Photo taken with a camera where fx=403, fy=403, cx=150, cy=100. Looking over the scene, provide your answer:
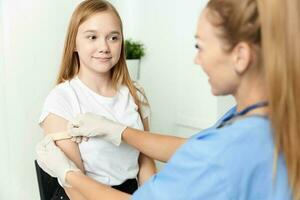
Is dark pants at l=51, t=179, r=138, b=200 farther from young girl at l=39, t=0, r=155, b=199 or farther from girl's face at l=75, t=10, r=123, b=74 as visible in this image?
girl's face at l=75, t=10, r=123, b=74

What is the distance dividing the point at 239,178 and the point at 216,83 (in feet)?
0.67

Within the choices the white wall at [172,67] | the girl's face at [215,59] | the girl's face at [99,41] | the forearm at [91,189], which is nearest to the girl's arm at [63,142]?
the forearm at [91,189]

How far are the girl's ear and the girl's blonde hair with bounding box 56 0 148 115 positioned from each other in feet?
2.39

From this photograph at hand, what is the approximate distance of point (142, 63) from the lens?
2297 millimetres

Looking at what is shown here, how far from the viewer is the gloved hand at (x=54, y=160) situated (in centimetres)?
121

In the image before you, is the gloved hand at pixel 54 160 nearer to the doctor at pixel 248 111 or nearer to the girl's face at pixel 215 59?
the doctor at pixel 248 111

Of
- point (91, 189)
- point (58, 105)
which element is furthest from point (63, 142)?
point (91, 189)

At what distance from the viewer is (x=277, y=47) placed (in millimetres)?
746

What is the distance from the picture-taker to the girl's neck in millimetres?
1459

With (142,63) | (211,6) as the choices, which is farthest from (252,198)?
(142,63)

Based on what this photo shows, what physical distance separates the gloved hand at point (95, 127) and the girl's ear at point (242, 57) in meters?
0.61

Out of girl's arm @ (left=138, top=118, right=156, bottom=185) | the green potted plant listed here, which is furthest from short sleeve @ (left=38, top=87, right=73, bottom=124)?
the green potted plant

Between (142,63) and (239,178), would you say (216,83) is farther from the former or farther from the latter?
(142,63)

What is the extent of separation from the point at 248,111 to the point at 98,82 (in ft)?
2.48
